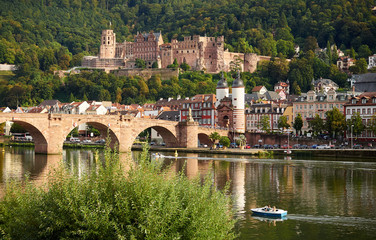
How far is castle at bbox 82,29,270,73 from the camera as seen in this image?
117625 millimetres

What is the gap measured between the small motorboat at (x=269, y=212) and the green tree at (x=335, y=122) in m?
37.1

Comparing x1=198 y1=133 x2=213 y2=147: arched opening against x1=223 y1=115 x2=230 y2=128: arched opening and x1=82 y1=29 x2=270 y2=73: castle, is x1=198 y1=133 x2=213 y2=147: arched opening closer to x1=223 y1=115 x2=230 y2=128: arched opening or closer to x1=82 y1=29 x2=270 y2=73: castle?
x1=223 y1=115 x2=230 y2=128: arched opening

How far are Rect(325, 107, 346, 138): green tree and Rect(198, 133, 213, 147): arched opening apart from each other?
13221 millimetres

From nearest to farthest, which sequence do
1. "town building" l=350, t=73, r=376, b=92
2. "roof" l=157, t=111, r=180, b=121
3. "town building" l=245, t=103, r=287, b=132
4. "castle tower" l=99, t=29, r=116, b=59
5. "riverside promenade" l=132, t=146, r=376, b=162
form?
"riverside promenade" l=132, t=146, r=376, b=162 < "town building" l=245, t=103, r=287, b=132 < "roof" l=157, t=111, r=180, b=121 < "town building" l=350, t=73, r=376, b=92 < "castle tower" l=99, t=29, r=116, b=59

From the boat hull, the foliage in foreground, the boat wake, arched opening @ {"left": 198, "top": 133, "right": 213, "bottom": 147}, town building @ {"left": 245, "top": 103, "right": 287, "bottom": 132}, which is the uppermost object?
town building @ {"left": 245, "top": 103, "right": 287, "bottom": 132}

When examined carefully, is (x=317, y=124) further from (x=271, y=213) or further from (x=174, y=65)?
(x=174, y=65)

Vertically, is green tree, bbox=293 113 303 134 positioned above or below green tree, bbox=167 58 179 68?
below

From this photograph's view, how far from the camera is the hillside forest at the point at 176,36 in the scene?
346 ft

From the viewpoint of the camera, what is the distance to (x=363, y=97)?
2434 inches

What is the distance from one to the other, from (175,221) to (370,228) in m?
11.5

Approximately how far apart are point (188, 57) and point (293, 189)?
87226 millimetres

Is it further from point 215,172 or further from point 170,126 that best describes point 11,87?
point 215,172

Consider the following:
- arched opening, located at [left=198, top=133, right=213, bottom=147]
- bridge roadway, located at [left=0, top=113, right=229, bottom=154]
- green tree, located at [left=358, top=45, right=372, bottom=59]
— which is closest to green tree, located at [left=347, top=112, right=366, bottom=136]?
bridge roadway, located at [left=0, top=113, right=229, bottom=154]

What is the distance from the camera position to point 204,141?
2699 inches
